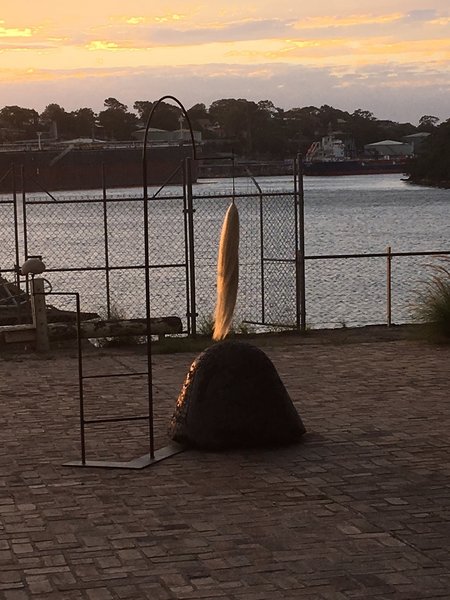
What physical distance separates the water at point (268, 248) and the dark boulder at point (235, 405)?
7.89 ft

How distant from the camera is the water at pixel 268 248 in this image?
106ft

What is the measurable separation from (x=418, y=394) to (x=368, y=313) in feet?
61.7

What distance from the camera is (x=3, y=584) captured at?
7.41 metres

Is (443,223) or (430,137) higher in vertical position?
(430,137)

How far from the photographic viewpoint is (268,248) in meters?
52.3

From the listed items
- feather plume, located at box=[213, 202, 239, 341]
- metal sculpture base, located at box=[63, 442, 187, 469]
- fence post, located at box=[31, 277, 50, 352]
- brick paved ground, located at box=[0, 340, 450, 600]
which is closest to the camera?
brick paved ground, located at box=[0, 340, 450, 600]

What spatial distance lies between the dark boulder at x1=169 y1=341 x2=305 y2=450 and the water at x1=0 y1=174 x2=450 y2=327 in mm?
2404

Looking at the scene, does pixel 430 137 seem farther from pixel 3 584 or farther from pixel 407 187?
→ pixel 3 584

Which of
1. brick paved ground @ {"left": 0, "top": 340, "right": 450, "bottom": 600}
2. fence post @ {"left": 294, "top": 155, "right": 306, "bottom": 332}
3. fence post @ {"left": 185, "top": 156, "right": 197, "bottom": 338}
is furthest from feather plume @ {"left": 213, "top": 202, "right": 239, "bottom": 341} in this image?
fence post @ {"left": 294, "top": 155, "right": 306, "bottom": 332}

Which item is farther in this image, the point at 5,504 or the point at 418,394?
the point at 418,394

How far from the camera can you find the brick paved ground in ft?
24.3

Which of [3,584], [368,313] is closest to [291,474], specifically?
[3,584]

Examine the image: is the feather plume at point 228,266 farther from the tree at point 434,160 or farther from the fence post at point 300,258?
the tree at point 434,160

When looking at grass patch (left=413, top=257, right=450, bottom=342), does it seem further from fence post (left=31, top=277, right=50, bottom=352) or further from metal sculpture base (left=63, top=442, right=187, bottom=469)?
metal sculpture base (left=63, top=442, right=187, bottom=469)
